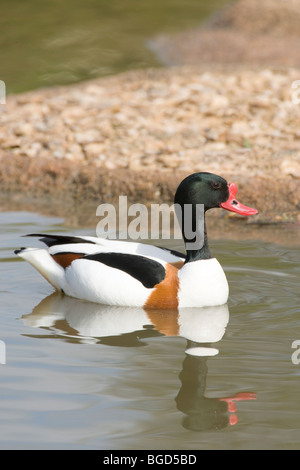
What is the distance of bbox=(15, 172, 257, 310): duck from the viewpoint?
6.70 m

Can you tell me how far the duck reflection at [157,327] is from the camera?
196 inches

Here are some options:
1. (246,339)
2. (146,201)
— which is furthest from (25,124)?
(246,339)

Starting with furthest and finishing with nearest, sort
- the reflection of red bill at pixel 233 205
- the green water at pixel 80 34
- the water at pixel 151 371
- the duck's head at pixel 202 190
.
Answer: the green water at pixel 80 34
the reflection of red bill at pixel 233 205
the duck's head at pixel 202 190
the water at pixel 151 371

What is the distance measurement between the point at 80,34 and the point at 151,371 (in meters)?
15.3

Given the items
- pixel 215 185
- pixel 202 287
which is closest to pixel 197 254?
pixel 202 287

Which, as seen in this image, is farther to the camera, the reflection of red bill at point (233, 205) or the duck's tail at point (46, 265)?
the duck's tail at point (46, 265)

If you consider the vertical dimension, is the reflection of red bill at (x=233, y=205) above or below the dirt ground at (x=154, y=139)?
below

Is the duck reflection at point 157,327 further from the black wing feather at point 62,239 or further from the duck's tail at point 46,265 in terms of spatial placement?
the black wing feather at point 62,239

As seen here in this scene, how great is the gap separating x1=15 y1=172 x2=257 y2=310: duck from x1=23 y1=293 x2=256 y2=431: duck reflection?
90 millimetres

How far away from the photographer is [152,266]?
6.73 m

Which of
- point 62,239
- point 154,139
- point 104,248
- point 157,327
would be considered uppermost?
point 154,139

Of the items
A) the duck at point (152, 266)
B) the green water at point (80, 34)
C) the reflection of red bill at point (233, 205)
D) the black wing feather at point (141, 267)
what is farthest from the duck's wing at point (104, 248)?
the green water at point (80, 34)

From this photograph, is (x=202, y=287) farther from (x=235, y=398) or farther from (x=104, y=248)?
(x=235, y=398)

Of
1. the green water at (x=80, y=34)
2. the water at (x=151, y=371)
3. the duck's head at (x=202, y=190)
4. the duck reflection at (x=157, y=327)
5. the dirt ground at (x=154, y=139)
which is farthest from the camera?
the green water at (x=80, y=34)
